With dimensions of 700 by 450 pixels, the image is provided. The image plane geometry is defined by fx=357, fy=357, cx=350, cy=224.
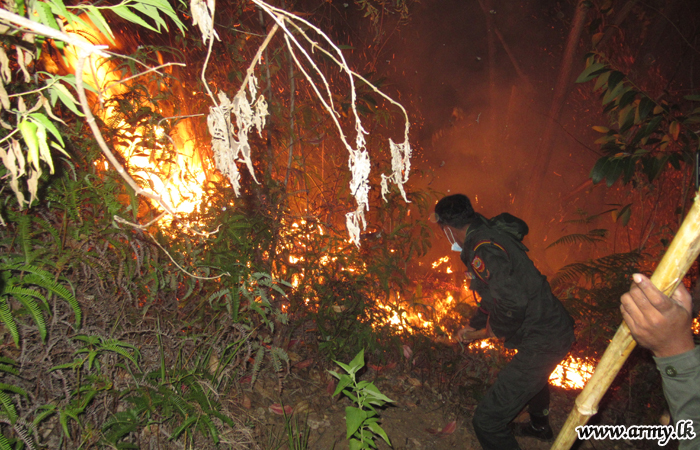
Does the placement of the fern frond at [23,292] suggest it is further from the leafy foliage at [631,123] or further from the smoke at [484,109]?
the smoke at [484,109]

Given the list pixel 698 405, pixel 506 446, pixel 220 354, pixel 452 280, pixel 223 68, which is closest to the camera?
pixel 698 405

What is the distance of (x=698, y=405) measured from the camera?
43.6 inches

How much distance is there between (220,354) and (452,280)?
19.7 feet

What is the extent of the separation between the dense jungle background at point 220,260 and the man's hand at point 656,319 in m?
0.78

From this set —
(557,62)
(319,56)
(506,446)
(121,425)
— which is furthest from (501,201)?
(121,425)

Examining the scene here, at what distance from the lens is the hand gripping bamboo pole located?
0.93 metres

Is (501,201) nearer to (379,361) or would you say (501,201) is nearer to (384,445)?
(379,361)

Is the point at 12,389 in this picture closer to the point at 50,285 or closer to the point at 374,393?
the point at 50,285

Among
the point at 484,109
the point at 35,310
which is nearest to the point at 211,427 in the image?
the point at 35,310

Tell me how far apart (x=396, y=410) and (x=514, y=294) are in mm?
1483

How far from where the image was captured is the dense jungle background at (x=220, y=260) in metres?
1.74

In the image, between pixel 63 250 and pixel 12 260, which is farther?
pixel 63 250

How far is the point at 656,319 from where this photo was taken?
1.04 m

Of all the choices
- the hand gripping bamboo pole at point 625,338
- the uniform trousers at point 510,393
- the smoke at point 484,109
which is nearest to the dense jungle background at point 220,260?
the uniform trousers at point 510,393
